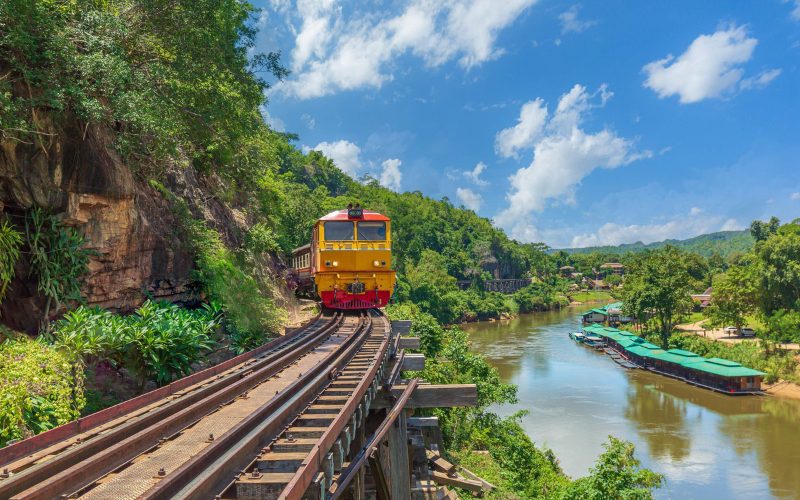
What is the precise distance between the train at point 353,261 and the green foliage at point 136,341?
24.0 feet

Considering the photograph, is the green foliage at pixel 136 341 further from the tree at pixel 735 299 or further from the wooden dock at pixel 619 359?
the tree at pixel 735 299

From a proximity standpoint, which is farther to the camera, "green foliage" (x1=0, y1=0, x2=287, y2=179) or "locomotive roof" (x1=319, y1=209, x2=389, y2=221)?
"locomotive roof" (x1=319, y1=209, x2=389, y2=221)

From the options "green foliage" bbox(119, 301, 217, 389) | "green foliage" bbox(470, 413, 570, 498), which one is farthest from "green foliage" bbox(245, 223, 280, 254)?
"green foliage" bbox(470, 413, 570, 498)

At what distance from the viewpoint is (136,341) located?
8305 mm

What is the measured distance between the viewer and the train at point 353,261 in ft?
54.2

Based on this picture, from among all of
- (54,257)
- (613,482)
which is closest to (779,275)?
(613,482)

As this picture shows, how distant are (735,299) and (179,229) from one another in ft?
153

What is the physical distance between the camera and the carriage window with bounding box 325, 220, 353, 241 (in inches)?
657

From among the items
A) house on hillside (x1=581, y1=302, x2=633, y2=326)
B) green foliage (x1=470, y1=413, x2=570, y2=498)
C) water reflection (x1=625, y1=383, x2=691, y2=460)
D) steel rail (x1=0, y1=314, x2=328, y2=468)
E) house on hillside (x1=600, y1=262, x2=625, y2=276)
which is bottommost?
water reflection (x1=625, y1=383, x2=691, y2=460)

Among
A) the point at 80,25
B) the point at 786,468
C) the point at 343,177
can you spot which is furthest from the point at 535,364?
the point at 343,177

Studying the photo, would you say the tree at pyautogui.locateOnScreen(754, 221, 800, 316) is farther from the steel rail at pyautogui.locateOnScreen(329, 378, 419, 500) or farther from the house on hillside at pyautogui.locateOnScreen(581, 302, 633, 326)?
the steel rail at pyautogui.locateOnScreen(329, 378, 419, 500)

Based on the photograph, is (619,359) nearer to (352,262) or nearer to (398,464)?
(352,262)

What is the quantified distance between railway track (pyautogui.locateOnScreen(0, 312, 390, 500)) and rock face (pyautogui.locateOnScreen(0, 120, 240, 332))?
4.43 meters

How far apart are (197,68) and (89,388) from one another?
776cm
